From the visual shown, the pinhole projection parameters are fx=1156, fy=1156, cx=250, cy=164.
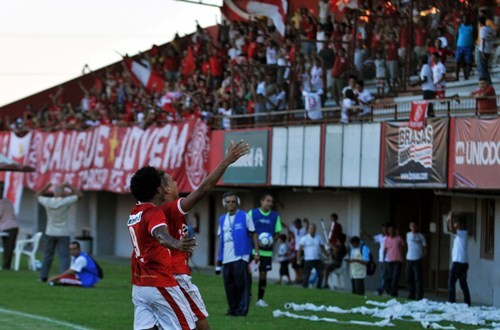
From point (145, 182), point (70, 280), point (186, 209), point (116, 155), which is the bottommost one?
point (70, 280)

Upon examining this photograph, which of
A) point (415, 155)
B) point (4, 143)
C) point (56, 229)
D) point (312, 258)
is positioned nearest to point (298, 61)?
point (312, 258)

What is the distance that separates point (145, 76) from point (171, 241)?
32.8 m

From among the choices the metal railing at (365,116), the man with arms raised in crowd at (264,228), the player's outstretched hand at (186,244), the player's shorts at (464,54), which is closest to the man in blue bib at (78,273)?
the man with arms raised in crowd at (264,228)

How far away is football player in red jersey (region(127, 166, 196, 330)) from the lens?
9242mm

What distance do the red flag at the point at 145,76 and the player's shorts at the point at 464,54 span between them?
16585mm

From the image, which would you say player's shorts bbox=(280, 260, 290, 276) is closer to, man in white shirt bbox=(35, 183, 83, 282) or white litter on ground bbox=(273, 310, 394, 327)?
man in white shirt bbox=(35, 183, 83, 282)

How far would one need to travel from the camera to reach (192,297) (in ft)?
35.4

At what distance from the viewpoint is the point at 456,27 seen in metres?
26.1

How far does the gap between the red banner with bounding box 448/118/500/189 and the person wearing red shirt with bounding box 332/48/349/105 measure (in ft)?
20.8

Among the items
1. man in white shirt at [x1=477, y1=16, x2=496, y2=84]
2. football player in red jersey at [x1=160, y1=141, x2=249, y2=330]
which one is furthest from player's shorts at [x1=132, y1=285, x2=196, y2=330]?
man in white shirt at [x1=477, y1=16, x2=496, y2=84]

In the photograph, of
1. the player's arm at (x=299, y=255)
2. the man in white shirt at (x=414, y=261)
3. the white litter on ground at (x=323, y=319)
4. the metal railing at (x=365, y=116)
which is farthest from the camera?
the player's arm at (x=299, y=255)

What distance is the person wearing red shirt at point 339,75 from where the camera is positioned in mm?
28203

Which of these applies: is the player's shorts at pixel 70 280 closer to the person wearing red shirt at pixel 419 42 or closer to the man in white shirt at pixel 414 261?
the man in white shirt at pixel 414 261

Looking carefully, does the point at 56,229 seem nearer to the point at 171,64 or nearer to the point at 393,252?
the point at 393,252
